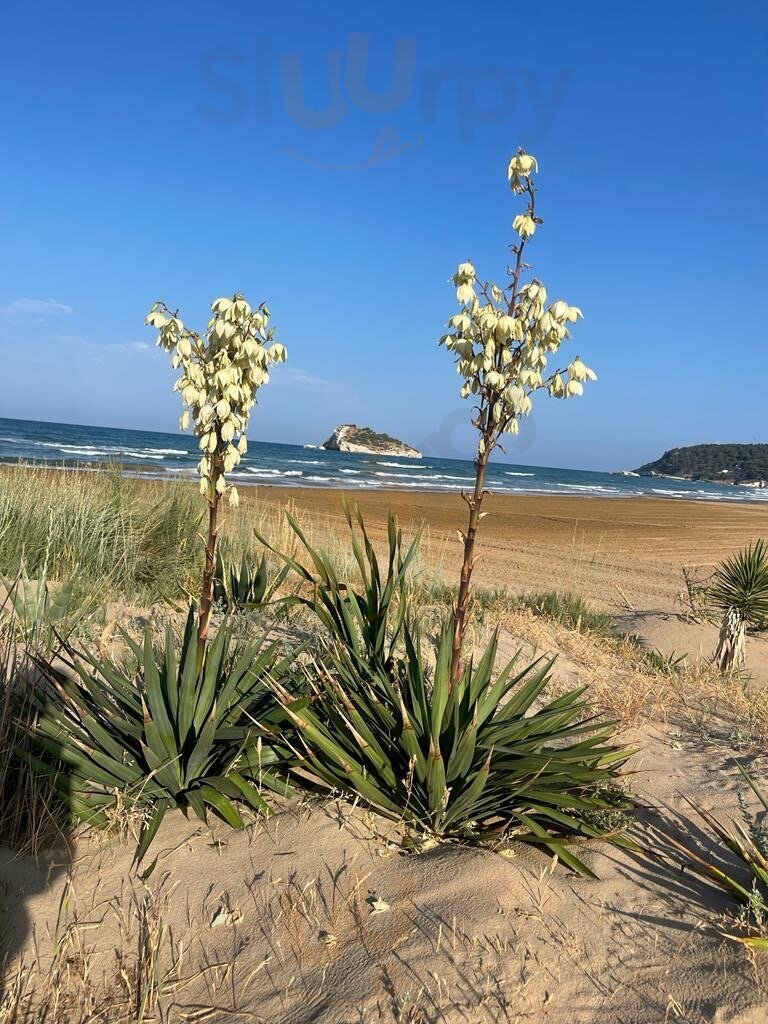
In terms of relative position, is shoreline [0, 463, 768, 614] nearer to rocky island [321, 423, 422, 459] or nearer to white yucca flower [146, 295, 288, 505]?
white yucca flower [146, 295, 288, 505]

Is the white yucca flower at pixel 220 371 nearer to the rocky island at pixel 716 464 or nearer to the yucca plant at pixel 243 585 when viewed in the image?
the yucca plant at pixel 243 585

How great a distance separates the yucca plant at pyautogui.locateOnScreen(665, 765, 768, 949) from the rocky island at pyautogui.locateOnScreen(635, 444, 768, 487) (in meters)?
91.1

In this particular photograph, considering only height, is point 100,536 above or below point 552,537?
above

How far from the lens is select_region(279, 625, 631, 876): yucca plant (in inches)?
111

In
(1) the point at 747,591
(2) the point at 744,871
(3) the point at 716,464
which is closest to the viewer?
(2) the point at 744,871

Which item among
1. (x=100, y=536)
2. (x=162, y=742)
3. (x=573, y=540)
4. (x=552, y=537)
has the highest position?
(x=100, y=536)

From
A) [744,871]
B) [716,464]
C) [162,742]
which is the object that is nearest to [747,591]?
[744,871]

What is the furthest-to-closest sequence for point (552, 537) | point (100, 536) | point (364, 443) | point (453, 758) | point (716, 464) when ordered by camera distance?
point (716, 464) < point (364, 443) < point (552, 537) < point (100, 536) < point (453, 758)

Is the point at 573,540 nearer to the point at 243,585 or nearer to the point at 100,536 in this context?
the point at 243,585

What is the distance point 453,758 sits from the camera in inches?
114

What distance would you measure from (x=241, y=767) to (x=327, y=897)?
72 cm

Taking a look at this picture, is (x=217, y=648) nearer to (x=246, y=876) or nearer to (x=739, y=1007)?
(x=246, y=876)

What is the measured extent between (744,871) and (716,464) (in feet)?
351

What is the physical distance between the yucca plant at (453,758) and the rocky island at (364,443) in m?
80.2
